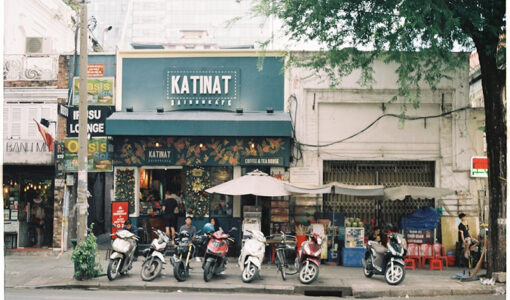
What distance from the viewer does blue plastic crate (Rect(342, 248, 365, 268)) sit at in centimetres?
1429

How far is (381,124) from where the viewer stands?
52.3 feet

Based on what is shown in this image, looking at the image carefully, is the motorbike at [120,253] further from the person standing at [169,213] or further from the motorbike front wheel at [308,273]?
the motorbike front wheel at [308,273]

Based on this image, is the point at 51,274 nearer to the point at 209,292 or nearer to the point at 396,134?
the point at 209,292

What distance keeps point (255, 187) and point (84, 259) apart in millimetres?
4770

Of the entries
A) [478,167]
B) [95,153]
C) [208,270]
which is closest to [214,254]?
[208,270]

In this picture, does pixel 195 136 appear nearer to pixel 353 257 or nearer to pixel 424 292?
pixel 353 257

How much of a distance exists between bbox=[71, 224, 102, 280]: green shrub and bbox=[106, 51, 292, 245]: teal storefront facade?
4.05 m

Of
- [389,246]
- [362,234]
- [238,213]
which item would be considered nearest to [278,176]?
[238,213]

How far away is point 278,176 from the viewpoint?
1584cm

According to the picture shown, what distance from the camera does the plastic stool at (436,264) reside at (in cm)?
1407

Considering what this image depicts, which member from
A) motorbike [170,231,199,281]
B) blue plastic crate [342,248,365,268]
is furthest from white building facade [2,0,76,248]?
blue plastic crate [342,248,365,268]

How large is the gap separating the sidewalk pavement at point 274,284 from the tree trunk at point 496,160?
0.83 meters

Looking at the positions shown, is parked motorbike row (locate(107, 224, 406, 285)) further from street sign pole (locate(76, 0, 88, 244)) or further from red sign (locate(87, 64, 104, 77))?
red sign (locate(87, 64, 104, 77))

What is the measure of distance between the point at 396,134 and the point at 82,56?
962cm
